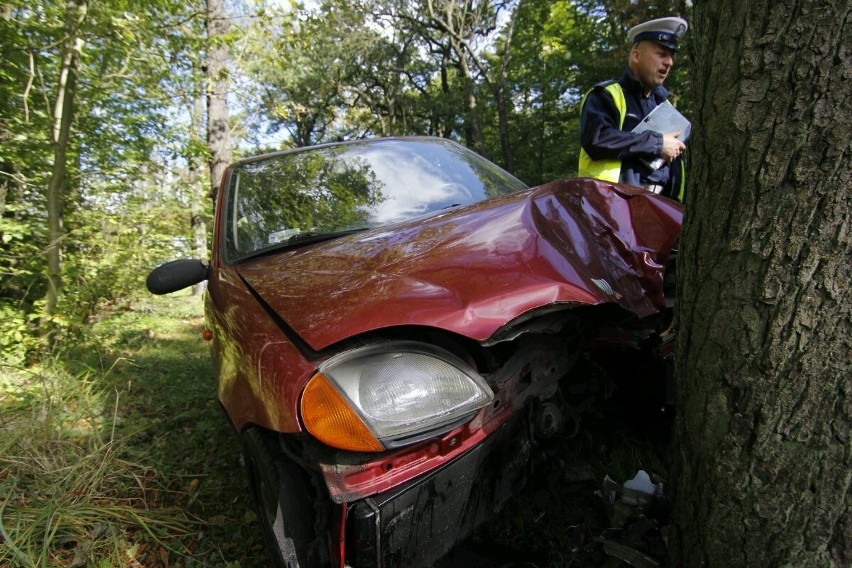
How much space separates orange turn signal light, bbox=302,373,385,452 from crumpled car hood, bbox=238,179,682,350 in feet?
0.44

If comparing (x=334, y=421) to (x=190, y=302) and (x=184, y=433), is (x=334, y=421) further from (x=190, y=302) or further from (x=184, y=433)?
(x=190, y=302)

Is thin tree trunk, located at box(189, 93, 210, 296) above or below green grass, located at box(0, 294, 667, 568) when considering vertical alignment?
above

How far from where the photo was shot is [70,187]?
471 cm

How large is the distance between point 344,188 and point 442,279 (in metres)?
1.34

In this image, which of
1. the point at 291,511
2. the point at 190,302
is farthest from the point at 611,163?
the point at 190,302

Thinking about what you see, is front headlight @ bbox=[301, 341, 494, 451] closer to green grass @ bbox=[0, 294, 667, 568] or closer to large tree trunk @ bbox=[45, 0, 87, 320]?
green grass @ bbox=[0, 294, 667, 568]

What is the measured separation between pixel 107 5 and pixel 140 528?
3960 mm

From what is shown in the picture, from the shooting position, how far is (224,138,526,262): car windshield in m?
2.22

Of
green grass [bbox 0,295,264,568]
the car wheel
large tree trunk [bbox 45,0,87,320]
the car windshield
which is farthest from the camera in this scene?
large tree trunk [bbox 45,0,87,320]

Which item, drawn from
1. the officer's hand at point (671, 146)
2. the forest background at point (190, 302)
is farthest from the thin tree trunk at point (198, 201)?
the officer's hand at point (671, 146)

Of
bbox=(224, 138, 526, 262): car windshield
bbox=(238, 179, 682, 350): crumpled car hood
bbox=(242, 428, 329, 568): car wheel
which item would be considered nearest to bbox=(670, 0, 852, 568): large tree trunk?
bbox=(238, 179, 682, 350): crumpled car hood

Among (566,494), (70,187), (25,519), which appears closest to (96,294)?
(70,187)

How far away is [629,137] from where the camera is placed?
264 cm

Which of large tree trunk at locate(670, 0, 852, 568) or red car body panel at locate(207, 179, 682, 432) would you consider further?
red car body panel at locate(207, 179, 682, 432)
